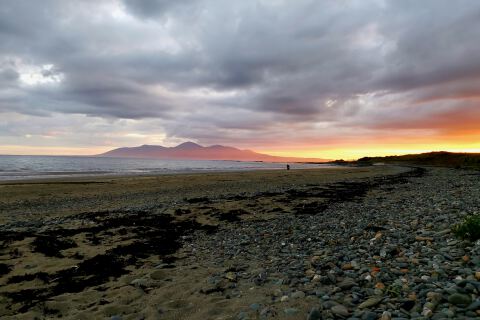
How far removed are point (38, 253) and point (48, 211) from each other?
31.1 ft

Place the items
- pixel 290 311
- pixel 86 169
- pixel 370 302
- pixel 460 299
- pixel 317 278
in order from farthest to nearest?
pixel 86 169
pixel 317 278
pixel 290 311
pixel 370 302
pixel 460 299

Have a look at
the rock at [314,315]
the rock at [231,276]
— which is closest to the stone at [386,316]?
the rock at [314,315]

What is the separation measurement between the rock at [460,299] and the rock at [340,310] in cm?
151

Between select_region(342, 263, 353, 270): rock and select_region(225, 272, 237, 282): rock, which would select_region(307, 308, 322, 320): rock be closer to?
select_region(342, 263, 353, 270): rock

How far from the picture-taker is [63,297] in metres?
6.58

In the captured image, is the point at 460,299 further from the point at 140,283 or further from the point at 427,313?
the point at 140,283

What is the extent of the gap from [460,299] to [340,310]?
1720mm

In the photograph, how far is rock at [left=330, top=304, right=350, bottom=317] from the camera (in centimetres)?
469

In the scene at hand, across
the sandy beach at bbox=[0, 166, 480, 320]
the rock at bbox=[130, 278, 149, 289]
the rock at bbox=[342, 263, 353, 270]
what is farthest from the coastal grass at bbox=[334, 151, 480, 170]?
the rock at bbox=[130, 278, 149, 289]

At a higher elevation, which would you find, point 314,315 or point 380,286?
point 380,286

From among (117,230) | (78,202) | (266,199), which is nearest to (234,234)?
(117,230)

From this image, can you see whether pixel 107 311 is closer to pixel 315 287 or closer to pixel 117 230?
pixel 315 287

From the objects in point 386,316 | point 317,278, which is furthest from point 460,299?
point 317,278

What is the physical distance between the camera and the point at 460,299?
14.6 ft
